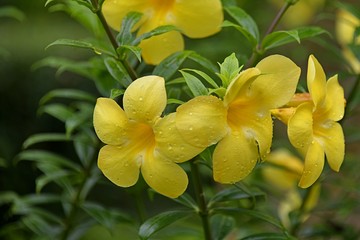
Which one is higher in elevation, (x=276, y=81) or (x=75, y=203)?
(x=276, y=81)

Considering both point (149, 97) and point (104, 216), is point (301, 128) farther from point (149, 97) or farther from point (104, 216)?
point (104, 216)

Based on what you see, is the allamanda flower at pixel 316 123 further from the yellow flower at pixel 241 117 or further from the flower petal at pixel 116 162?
the flower petal at pixel 116 162

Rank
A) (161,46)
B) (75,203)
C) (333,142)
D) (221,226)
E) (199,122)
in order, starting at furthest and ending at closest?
→ (75,203) → (221,226) → (161,46) → (333,142) → (199,122)

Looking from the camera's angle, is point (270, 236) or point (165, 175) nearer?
point (165, 175)

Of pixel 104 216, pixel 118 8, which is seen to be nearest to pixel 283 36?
pixel 118 8

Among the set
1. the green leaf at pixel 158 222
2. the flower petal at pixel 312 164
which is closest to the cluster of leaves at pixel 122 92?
the green leaf at pixel 158 222

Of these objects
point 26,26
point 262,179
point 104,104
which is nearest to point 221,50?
point 262,179

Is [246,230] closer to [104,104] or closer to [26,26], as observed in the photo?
[104,104]
